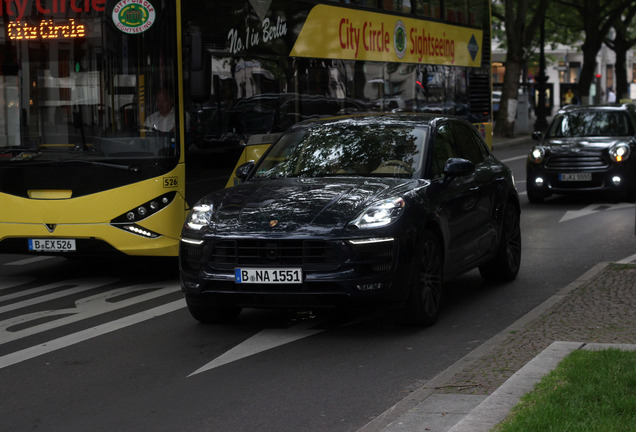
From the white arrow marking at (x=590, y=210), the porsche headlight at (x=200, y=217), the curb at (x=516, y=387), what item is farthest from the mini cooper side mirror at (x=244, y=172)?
the white arrow marking at (x=590, y=210)

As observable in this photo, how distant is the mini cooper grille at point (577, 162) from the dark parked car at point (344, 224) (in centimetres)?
921

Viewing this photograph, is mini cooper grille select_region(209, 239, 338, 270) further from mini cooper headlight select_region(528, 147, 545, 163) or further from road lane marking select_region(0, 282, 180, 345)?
mini cooper headlight select_region(528, 147, 545, 163)

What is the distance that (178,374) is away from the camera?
728 cm

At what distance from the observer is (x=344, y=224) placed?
8031 millimetres

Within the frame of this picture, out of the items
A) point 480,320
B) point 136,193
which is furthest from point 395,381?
point 136,193

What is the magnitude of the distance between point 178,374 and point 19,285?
16.1 feet

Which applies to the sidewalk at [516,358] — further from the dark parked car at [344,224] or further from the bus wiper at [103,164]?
the bus wiper at [103,164]

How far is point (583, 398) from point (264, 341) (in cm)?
314

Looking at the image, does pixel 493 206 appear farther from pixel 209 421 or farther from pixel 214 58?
pixel 209 421

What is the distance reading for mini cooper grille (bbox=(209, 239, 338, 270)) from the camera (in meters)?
7.99

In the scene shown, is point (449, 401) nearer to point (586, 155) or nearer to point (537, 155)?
point (586, 155)

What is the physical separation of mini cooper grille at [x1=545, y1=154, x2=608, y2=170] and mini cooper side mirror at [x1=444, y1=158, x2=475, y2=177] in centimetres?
1027

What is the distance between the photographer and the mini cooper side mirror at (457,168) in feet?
29.7

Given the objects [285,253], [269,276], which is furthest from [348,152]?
[269,276]
